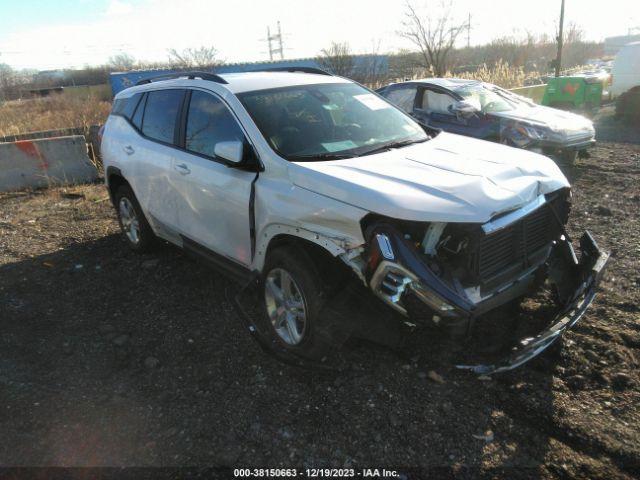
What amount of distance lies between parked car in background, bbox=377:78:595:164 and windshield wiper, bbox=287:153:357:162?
472cm

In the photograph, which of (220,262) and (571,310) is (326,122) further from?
(571,310)

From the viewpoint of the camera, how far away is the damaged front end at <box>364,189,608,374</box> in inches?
104

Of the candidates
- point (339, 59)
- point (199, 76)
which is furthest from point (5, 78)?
point (199, 76)

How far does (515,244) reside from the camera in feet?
10.1

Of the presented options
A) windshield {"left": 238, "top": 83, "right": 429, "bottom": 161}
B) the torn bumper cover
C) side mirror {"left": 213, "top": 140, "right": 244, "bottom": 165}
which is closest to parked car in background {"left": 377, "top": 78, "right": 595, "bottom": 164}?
windshield {"left": 238, "top": 83, "right": 429, "bottom": 161}

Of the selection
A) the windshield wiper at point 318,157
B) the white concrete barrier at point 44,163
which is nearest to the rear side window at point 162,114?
the windshield wiper at point 318,157

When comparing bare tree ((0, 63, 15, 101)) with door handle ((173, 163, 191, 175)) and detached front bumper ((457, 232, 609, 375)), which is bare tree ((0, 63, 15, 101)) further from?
detached front bumper ((457, 232, 609, 375))

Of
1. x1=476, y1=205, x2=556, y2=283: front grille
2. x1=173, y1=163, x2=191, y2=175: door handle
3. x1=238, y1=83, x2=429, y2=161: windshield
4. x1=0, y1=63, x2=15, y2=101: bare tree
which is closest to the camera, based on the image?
x1=476, y1=205, x2=556, y2=283: front grille

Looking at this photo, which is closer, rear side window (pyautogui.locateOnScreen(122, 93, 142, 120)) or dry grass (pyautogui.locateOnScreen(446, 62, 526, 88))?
rear side window (pyautogui.locateOnScreen(122, 93, 142, 120))

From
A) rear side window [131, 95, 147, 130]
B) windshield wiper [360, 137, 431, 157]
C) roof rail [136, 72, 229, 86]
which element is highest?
roof rail [136, 72, 229, 86]

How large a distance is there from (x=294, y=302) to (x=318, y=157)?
101cm

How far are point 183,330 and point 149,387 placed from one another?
76cm

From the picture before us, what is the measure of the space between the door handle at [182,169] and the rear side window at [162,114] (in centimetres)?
34

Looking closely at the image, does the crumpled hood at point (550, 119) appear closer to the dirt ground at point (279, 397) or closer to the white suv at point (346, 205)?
the dirt ground at point (279, 397)
